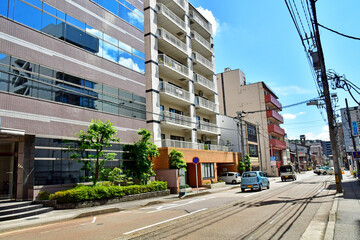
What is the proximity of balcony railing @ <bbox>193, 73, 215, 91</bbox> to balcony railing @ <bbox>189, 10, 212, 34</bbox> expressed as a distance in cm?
830

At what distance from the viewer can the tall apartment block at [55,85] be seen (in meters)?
15.0

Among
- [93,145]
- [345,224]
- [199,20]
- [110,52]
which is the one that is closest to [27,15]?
[110,52]

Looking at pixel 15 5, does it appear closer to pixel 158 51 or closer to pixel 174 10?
pixel 158 51

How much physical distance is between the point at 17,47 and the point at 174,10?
22.3 meters

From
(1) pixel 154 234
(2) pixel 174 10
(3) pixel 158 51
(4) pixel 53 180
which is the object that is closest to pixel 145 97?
(3) pixel 158 51

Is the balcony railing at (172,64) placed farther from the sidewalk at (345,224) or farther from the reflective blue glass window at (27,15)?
the sidewalk at (345,224)

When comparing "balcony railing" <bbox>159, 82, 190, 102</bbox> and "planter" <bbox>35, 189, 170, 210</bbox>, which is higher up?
"balcony railing" <bbox>159, 82, 190, 102</bbox>

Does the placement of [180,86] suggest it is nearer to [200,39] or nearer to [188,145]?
[188,145]

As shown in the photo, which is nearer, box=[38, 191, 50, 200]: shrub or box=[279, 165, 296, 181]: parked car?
box=[38, 191, 50, 200]: shrub

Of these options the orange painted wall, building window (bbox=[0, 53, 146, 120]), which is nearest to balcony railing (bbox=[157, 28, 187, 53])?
building window (bbox=[0, 53, 146, 120])

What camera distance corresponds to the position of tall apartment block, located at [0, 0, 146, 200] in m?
15.0

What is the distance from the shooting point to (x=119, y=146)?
21.3 meters

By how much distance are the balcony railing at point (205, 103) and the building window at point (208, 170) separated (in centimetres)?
766

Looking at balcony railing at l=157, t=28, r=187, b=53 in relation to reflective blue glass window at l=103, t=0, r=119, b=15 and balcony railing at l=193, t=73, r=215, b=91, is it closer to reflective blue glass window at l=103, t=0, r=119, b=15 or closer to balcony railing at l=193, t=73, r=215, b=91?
balcony railing at l=193, t=73, r=215, b=91
